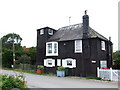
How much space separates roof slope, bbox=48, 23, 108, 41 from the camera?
1891 cm

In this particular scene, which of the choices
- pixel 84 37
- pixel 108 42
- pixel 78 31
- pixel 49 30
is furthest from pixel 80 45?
pixel 49 30

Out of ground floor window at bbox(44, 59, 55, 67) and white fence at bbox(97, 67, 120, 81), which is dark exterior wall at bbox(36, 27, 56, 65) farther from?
white fence at bbox(97, 67, 120, 81)

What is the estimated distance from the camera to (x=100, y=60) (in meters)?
18.0

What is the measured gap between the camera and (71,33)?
2073cm

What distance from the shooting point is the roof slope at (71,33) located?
745 inches

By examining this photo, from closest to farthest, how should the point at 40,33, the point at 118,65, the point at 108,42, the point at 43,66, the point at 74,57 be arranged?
the point at 118,65 < the point at 74,57 < the point at 108,42 < the point at 43,66 < the point at 40,33

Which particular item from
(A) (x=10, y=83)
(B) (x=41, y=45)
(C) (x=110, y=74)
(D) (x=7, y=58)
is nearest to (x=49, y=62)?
(B) (x=41, y=45)

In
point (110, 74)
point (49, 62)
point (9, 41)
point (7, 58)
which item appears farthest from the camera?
point (9, 41)

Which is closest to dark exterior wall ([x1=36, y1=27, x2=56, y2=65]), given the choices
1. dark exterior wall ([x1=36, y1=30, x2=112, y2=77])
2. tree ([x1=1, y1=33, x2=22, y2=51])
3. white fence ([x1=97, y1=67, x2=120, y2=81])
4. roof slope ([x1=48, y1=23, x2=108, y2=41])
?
roof slope ([x1=48, y1=23, x2=108, y2=41])

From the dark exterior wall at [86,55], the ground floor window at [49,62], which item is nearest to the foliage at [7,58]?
the ground floor window at [49,62]

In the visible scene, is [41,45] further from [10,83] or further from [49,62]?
[10,83]

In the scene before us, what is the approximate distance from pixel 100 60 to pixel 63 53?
212 inches

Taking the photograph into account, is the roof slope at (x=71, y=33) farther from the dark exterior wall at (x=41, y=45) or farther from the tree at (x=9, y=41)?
the tree at (x=9, y=41)

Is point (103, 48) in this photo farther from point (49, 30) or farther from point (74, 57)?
point (49, 30)
